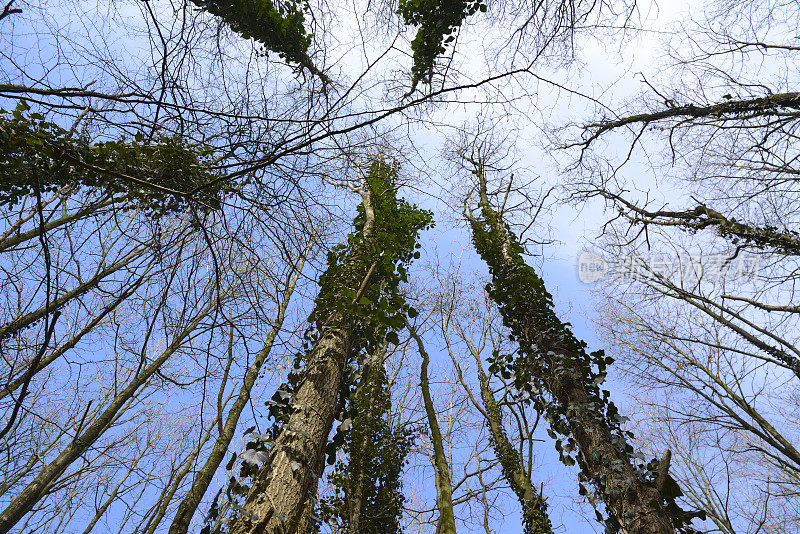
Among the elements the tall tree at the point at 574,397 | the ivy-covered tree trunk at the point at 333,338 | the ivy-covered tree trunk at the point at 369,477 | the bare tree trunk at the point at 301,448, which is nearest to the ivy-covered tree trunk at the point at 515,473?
the ivy-covered tree trunk at the point at 369,477

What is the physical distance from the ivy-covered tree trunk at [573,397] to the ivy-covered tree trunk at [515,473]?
253 cm

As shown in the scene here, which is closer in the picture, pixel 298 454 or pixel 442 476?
pixel 298 454

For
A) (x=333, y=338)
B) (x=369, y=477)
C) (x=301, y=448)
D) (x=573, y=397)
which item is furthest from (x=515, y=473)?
(x=301, y=448)

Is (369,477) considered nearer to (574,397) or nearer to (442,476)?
(442,476)

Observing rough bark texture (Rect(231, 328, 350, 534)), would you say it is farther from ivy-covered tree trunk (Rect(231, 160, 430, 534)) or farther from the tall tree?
the tall tree

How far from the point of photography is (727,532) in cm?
697

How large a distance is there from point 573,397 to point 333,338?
8.16 ft

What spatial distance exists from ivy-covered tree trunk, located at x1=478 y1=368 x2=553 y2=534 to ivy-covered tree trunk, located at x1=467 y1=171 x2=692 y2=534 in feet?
8.29

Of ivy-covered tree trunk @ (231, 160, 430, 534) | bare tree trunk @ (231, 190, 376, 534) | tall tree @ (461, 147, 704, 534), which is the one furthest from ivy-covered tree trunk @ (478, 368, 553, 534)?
bare tree trunk @ (231, 190, 376, 534)

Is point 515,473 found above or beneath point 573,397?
above

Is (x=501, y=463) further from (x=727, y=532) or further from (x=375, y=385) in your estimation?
(x=727, y=532)

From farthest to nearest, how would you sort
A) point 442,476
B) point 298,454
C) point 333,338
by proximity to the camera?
point 442,476
point 333,338
point 298,454

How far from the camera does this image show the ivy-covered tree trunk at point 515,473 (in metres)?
5.81

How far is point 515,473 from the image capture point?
6586 mm
